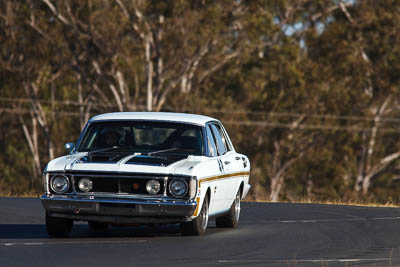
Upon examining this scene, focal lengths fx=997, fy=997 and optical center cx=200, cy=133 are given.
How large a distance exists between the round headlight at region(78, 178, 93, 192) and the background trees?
32853mm

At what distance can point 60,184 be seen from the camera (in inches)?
421

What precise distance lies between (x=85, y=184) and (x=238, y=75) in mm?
39448

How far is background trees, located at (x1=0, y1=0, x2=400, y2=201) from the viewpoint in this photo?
147 feet

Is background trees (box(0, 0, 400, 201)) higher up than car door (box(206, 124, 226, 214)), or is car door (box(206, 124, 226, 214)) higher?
car door (box(206, 124, 226, 214))

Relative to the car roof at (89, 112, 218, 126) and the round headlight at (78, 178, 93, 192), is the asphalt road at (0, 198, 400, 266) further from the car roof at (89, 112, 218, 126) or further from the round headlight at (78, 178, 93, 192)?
the car roof at (89, 112, 218, 126)

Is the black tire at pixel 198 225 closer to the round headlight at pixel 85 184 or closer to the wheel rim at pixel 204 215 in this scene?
the wheel rim at pixel 204 215

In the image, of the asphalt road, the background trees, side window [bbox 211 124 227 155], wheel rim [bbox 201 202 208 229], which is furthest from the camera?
the background trees

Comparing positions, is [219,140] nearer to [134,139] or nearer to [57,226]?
[134,139]

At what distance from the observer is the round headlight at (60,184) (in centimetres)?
1065

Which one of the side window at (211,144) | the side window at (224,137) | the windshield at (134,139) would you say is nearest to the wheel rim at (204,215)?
the windshield at (134,139)

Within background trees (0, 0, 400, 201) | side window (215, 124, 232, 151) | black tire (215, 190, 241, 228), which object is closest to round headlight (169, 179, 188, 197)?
black tire (215, 190, 241, 228)

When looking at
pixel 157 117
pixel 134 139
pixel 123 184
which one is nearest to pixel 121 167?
pixel 123 184

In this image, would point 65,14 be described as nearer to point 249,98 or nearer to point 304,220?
point 249,98

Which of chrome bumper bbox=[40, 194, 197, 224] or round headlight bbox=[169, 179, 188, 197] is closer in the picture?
chrome bumper bbox=[40, 194, 197, 224]
